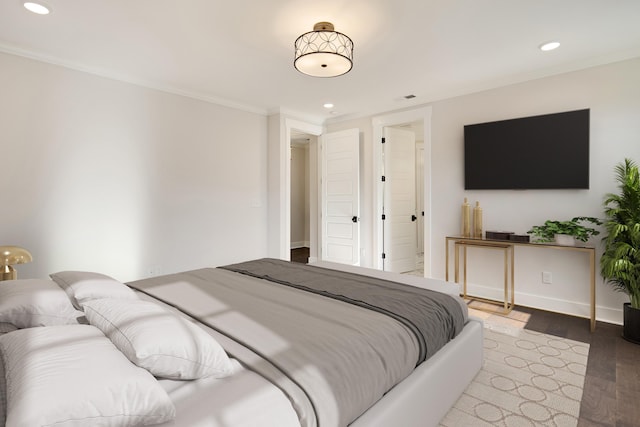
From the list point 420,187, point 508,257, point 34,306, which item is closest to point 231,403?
point 34,306

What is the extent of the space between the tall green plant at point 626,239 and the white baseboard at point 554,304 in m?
0.35

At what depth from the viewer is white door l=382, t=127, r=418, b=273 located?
5094mm

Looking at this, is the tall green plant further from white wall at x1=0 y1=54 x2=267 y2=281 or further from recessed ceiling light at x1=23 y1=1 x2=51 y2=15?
recessed ceiling light at x1=23 y1=1 x2=51 y2=15

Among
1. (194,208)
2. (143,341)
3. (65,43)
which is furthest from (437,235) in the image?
(65,43)

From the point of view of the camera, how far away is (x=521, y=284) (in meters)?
3.72

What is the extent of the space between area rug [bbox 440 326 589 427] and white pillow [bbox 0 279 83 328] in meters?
2.00

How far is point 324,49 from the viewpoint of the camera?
7.91 feet

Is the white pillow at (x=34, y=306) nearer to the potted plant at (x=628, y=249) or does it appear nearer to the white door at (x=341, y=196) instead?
the potted plant at (x=628, y=249)

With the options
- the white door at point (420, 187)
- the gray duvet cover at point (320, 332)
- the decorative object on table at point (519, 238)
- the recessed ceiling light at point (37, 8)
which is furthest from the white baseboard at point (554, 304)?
the recessed ceiling light at point (37, 8)

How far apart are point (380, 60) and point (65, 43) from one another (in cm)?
291

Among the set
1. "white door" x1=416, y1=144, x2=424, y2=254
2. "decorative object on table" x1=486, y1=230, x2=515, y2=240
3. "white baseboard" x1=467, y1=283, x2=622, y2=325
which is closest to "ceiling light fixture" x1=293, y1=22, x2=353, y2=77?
"decorative object on table" x1=486, y1=230, x2=515, y2=240

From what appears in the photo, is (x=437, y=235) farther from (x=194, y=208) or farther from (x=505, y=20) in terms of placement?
(x=194, y=208)

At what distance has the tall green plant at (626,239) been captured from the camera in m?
2.74

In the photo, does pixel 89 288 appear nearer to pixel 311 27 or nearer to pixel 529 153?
pixel 311 27
